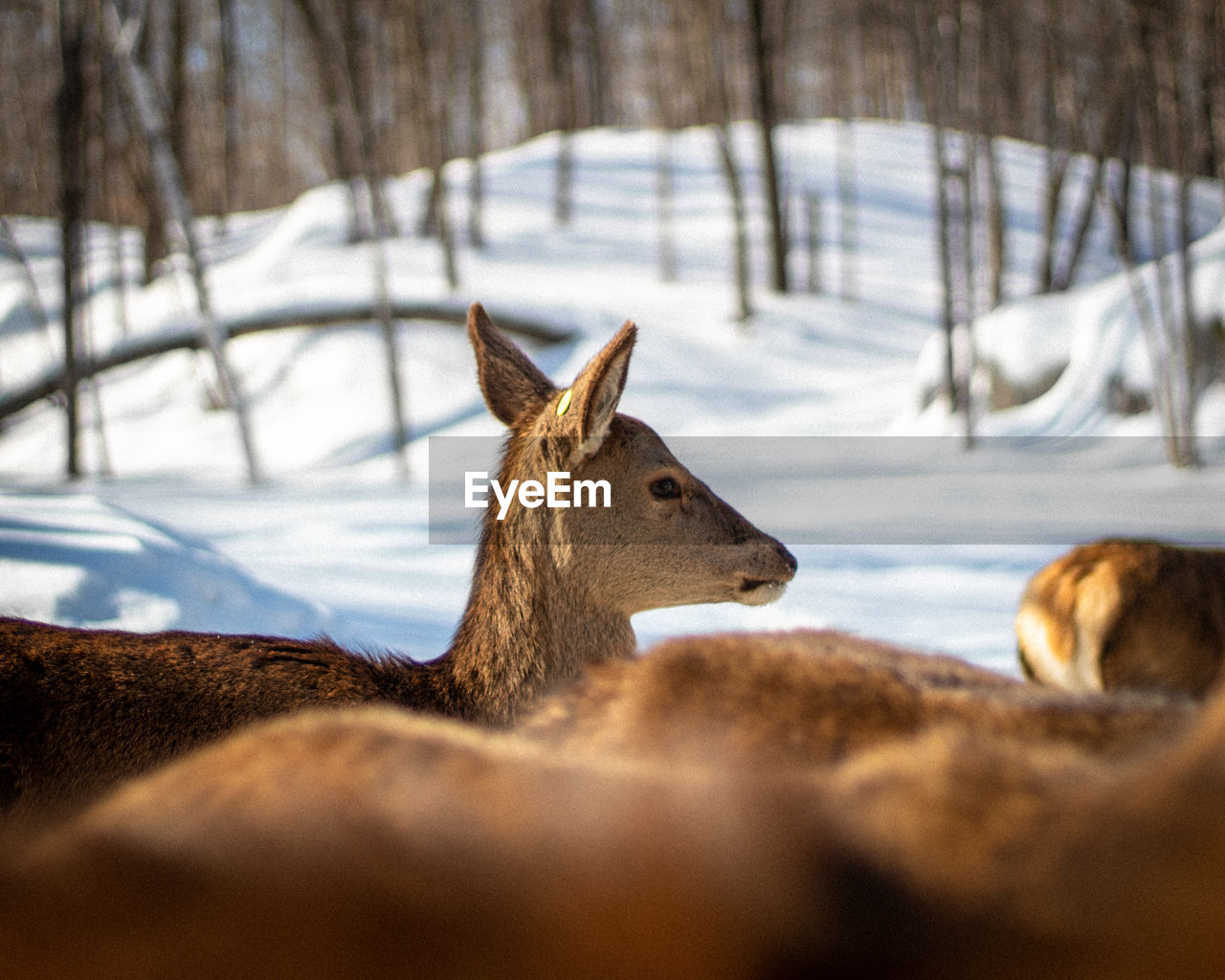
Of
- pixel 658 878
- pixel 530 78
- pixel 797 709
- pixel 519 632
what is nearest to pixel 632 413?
pixel 519 632

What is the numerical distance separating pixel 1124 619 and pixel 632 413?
4799mm

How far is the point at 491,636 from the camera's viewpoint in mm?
1499

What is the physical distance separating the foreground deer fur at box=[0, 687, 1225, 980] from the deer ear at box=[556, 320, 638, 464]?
0.97m

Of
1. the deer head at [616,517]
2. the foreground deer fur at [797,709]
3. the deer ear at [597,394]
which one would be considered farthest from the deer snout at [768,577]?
the foreground deer fur at [797,709]

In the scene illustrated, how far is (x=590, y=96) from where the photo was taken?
917 inches

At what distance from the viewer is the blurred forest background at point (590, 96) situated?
568cm

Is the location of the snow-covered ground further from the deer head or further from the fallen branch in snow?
the deer head

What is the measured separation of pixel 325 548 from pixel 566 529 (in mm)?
1569

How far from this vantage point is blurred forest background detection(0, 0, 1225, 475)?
568 centimetres

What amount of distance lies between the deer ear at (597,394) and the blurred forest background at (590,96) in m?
3.00

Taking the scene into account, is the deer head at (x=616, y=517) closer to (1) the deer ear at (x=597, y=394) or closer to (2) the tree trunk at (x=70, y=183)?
(1) the deer ear at (x=597, y=394)

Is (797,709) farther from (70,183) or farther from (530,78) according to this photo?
(530,78)

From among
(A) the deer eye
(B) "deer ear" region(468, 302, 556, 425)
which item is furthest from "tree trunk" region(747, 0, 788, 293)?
(A) the deer eye

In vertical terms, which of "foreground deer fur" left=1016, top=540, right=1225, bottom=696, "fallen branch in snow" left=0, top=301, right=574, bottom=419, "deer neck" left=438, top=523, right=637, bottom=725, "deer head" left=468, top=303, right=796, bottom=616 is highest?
"fallen branch in snow" left=0, top=301, right=574, bottom=419
